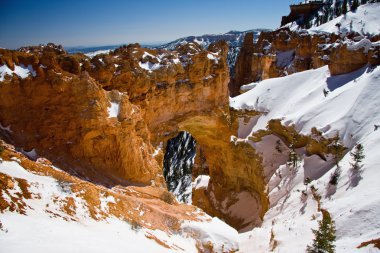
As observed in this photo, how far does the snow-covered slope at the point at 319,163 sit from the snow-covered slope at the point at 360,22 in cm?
3559

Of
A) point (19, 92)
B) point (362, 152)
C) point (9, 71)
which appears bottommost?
point (362, 152)

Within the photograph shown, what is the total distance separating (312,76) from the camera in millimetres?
33688

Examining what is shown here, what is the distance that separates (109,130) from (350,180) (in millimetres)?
13895

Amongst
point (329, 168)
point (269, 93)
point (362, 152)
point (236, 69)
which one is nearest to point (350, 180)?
point (362, 152)

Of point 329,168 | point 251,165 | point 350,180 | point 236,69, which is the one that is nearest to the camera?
point 350,180

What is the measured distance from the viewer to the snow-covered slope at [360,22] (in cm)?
6144

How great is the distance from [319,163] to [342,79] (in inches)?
384

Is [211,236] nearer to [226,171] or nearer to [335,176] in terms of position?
[335,176]

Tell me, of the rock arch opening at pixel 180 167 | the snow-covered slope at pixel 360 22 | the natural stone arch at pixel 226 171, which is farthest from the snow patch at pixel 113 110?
the snow-covered slope at pixel 360 22

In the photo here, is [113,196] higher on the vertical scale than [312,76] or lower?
lower

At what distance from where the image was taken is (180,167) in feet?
184

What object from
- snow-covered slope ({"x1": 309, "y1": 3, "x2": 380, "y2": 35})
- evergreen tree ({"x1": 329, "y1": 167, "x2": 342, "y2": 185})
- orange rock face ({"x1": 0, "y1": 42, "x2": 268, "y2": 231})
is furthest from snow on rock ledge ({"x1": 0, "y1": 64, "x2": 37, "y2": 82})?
snow-covered slope ({"x1": 309, "y1": 3, "x2": 380, "y2": 35})

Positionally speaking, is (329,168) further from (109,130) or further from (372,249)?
(109,130)

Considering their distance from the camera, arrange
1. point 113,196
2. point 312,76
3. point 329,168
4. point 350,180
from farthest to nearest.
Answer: point 312,76 → point 329,168 → point 350,180 → point 113,196
